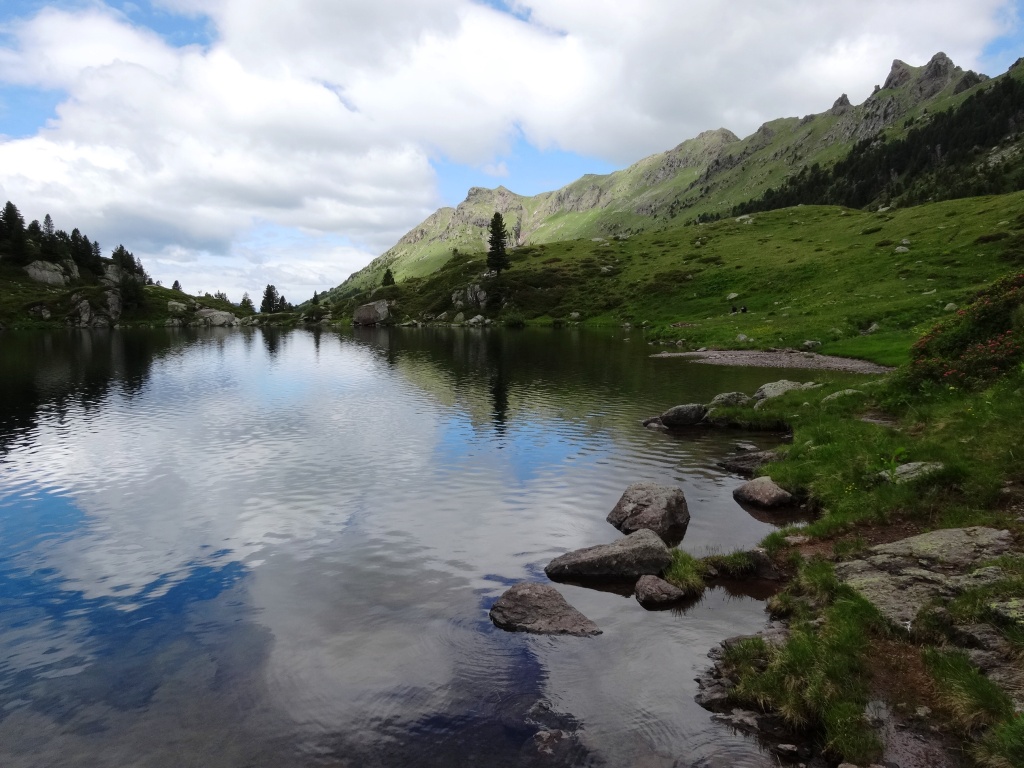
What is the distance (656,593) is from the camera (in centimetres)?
1656

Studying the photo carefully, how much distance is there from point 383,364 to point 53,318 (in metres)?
164

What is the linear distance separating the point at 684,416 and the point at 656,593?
22916mm

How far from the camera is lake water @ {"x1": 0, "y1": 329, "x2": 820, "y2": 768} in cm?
1153

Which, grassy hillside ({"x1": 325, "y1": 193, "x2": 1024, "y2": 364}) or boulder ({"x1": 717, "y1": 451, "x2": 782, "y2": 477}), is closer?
boulder ({"x1": 717, "y1": 451, "x2": 782, "y2": 477})

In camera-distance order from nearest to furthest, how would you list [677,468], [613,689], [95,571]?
[613,689] < [95,571] < [677,468]

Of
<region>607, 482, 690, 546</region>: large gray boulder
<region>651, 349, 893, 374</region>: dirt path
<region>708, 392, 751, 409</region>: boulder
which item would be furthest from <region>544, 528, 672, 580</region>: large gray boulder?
<region>651, 349, 893, 374</region>: dirt path

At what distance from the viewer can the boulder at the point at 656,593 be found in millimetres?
16453

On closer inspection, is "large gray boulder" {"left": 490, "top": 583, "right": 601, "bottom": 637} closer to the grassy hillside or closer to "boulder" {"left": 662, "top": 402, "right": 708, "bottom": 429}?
"boulder" {"left": 662, "top": 402, "right": 708, "bottom": 429}

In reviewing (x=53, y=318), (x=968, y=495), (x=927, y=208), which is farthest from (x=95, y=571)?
(x=53, y=318)

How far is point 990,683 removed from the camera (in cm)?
1004

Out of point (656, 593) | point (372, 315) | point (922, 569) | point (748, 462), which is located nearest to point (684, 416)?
point (748, 462)

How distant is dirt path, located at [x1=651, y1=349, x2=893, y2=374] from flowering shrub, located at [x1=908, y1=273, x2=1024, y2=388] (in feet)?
74.2

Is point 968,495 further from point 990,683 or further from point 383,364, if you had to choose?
point 383,364

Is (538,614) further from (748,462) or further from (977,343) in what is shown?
(977,343)
